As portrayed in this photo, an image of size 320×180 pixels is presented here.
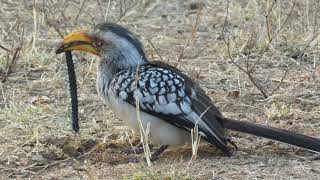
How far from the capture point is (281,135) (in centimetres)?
447

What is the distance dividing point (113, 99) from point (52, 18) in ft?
9.42

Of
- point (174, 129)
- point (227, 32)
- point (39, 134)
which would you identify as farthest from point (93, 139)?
point (227, 32)

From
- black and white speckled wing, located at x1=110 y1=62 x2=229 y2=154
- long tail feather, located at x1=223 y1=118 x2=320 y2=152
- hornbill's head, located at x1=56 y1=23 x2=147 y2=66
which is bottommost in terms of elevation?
long tail feather, located at x1=223 y1=118 x2=320 y2=152

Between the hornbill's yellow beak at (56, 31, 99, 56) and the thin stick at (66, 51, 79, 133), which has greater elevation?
the hornbill's yellow beak at (56, 31, 99, 56)

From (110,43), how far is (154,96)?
49cm

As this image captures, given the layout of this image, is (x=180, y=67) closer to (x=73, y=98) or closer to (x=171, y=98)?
(x=73, y=98)

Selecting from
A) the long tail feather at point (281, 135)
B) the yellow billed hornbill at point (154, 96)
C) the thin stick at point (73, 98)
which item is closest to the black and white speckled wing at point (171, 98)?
the yellow billed hornbill at point (154, 96)

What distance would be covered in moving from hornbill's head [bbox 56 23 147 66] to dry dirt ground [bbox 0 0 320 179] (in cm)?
48

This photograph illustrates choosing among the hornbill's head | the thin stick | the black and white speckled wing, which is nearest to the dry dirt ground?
the thin stick

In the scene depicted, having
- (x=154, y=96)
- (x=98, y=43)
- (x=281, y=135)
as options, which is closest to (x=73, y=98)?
(x=98, y=43)

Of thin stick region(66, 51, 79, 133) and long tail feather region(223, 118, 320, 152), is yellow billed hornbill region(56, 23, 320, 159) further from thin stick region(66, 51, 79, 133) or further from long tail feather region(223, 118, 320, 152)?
thin stick region(66, 51, 79, 133)

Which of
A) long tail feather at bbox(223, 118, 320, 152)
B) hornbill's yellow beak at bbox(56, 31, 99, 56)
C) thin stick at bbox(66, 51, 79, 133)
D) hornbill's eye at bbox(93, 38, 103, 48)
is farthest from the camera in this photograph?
thin stick at bbox(66, 51, 79, 133)

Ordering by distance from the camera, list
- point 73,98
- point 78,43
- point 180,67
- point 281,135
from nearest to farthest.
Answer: point 281,135, point 78,43, point 73,98, point 180,67

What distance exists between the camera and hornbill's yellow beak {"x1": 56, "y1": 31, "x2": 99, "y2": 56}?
4762mm
